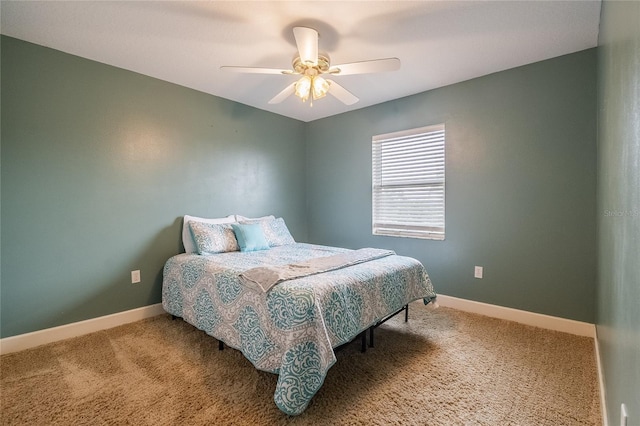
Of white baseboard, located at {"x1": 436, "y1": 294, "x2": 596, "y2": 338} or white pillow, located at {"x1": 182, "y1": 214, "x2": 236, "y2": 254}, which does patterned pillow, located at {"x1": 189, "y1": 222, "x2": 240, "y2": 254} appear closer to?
white pillow, located at {"x1": 182, "y1": 214, "x2": 236, "y2": 254}

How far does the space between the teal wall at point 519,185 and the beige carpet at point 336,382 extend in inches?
19.7

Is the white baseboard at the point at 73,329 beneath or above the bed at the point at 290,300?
beneath

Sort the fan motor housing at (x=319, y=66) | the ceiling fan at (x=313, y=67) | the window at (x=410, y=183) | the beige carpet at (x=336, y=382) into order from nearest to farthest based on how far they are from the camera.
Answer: the beige carpet at (x=336, y=382)
the ceiling fan at (x=313, y=67)
the fan motor housing at (x=319, y=66)
the window at (x=410, y=183)

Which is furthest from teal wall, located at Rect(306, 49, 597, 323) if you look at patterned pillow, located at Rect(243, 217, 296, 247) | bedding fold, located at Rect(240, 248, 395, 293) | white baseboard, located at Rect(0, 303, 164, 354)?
white baseboard, located at Rect(0, 303, 164, 354)

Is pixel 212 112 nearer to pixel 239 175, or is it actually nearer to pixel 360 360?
pixel 239 175

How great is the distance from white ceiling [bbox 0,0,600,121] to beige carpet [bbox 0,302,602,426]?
241cm

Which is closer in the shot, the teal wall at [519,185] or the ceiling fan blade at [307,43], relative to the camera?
the ceiling fan blade at [307,43]

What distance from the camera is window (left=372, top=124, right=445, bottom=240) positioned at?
330 cm

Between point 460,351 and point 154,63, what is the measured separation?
3.59 metres

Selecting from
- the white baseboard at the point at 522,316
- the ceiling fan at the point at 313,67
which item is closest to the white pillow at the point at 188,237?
the ceiling fan at the point at 313,67

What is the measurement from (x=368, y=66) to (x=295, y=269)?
5.06ft

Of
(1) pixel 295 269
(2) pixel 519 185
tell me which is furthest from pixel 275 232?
(2) pixel 519 185

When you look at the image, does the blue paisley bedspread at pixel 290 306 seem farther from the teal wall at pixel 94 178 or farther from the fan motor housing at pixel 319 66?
the fan motor housing at pixel 319 66

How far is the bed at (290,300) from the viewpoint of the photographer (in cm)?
157
